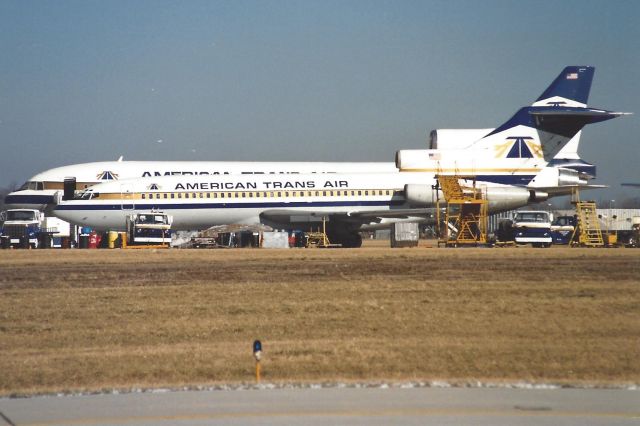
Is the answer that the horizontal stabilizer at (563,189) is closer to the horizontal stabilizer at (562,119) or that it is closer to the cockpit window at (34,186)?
the horizontal stabilizer at (562,119)

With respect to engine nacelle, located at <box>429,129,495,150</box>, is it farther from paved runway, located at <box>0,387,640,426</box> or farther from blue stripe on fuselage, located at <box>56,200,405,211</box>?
paved runway, located at <box>0,387,640,426</box>

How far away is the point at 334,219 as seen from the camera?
140ft

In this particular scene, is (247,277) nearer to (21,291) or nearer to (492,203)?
(21,291)

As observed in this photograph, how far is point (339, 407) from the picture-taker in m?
10.9

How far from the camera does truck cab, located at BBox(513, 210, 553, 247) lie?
38.0m

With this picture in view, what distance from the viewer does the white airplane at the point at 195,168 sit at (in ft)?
156

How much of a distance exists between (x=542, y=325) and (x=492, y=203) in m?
26.3

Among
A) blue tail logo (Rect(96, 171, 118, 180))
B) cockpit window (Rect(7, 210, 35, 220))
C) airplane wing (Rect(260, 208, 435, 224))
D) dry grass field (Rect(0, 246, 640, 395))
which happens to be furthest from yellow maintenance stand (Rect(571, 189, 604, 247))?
cockpit window (Rect(7, 210, 35, 220))

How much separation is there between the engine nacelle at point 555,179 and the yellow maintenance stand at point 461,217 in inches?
273

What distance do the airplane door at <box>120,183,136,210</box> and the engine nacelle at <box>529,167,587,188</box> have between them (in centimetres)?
2066

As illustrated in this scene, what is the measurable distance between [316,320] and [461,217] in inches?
850

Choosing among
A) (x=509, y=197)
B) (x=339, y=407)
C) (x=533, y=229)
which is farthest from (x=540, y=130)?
(x=339, y=407)

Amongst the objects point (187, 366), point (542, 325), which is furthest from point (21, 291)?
point (542, 325)

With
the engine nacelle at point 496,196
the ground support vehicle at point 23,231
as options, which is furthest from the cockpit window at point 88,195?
the engine nacelle at point 496,196
